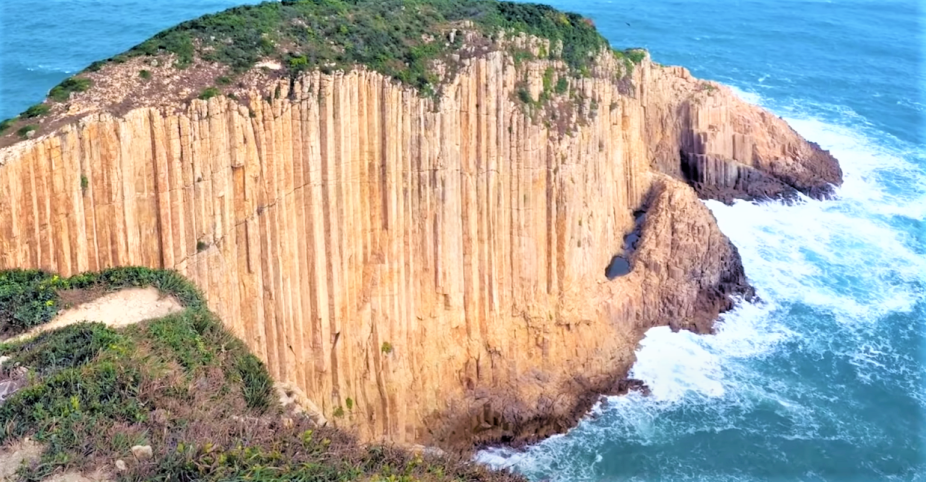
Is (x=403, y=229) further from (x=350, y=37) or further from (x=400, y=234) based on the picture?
(x=350, y=37)

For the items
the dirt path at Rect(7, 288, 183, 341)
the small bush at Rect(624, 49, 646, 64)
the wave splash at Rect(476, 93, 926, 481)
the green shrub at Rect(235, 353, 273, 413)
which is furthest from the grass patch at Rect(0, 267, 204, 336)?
the small bush at Rect(624, 49, 646, 64)

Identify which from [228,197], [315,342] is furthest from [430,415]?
[228,197]

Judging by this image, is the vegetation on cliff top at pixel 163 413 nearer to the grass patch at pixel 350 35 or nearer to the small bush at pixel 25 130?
the small bush at pixel 25 130

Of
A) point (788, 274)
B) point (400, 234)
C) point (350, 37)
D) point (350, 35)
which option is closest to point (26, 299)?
point (400, 234)

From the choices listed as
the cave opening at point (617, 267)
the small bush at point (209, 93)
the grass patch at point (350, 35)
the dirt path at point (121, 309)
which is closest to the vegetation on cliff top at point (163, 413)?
the dirt path at point (121, 309)

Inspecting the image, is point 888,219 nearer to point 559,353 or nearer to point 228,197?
point 559,353

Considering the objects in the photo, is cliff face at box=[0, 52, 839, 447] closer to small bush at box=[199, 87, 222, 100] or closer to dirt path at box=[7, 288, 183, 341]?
small bush at box=[199, 87, 222, 100]
